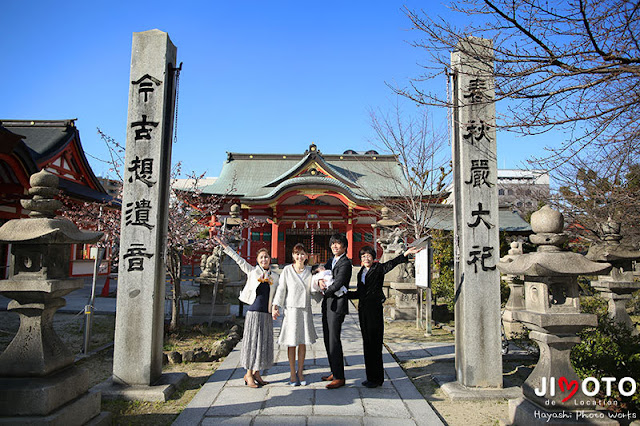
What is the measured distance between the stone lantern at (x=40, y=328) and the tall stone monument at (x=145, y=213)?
81 cm

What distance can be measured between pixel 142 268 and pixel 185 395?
154cm

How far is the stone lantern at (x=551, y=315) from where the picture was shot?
3236 millimetres

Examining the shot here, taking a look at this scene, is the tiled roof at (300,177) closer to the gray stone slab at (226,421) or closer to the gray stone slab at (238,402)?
the gray stone slab at (238,402)

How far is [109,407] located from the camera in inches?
155

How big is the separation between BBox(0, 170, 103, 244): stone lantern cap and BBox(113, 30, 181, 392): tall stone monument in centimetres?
79

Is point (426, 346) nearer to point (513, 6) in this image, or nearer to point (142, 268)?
point (142, 268)

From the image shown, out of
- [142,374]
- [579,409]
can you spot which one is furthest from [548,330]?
[142,374]

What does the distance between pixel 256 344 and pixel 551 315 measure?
9.91ft

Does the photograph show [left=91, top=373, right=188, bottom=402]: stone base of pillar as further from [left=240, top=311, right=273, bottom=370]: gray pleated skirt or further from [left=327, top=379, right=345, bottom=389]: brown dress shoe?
[left=327, top=379, right=345, bottom=389]: brown dress shoe

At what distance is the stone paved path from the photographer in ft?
11.8

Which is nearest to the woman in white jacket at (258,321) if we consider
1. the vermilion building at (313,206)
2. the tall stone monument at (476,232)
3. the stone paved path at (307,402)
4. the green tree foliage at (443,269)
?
the stone paved path at (307,402)

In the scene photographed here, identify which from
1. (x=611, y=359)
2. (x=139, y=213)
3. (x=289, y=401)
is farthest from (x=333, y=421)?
(x=139, y=213)

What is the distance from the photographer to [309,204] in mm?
21156

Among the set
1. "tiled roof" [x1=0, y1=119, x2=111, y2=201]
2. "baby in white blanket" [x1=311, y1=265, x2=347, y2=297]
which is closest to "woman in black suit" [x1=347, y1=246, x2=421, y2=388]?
"baby in white blanket" [x1=311, y1=265, x2=347, y2=297]
